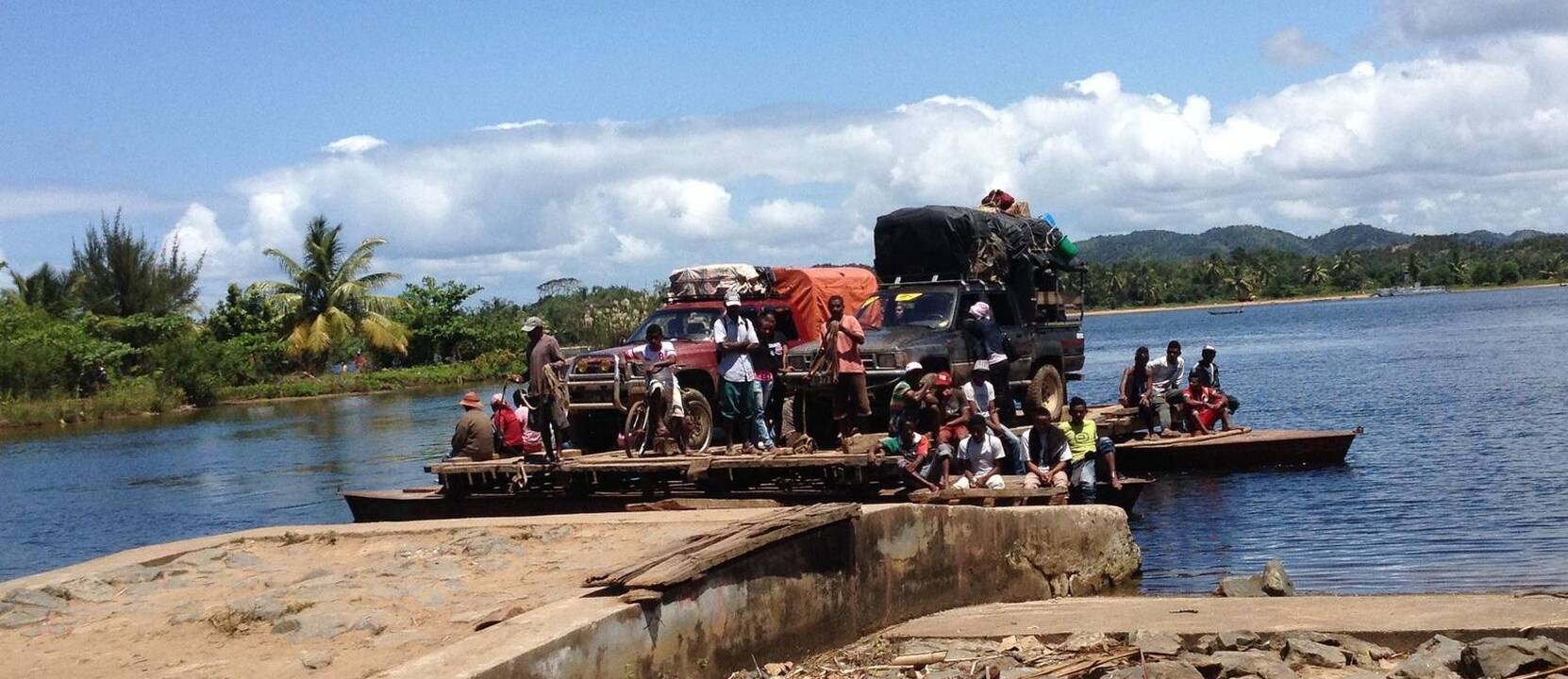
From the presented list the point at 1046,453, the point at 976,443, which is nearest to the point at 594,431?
the point at 976,443

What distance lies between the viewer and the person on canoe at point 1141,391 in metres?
22.4

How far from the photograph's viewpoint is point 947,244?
18.8 m

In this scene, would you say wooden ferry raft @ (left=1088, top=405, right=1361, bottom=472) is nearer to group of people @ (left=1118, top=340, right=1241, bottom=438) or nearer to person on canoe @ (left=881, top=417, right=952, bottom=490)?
group of people @ (left=1118, top=340, right=1241, bottom=438)

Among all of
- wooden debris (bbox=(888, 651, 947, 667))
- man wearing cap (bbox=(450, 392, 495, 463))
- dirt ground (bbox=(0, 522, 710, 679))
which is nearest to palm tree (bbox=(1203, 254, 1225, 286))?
man wearing cap (bbox=(450, 392, 495, 463))

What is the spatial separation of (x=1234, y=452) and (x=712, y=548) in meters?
13.9

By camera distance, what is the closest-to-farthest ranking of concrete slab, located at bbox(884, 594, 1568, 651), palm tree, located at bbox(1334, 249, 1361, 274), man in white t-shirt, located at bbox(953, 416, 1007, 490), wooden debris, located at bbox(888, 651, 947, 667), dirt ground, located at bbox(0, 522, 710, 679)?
dirt ground, located at bbox(0, 522, 710, 679) < wooden debris, located at bbox(888, 651, 947, 667) < concrete slab, located at bbox(884, 594, 1568, 651) < man in white t-shirt, located at bbox(953, 416, 1007, 490) < palm tree, located at bbox(1334, 249, 1361, 274)

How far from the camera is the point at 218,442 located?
39406 mm

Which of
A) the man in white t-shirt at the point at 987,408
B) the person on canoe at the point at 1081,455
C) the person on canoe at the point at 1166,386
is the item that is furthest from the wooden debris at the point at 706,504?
the person on canoe at the point at 1166,386

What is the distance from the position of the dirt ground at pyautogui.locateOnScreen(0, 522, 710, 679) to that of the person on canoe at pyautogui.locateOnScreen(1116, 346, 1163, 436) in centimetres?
1242

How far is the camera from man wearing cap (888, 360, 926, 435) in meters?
14.8

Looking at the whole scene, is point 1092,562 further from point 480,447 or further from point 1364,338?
point 1364,338

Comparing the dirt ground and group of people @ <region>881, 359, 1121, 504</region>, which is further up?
group of people @ <region>881, 359, 1121, 504</region>

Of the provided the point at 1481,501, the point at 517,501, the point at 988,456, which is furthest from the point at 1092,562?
the point at 1481,501

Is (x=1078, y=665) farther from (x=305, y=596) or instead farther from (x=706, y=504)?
(x=706, y=504)
